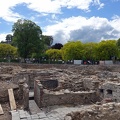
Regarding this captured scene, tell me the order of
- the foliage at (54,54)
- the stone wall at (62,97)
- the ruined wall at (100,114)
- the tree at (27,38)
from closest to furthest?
the ruined wall at (100,114) → the stone wall at (62,97) → the tree at (27,38) → the foliage at (54,54)

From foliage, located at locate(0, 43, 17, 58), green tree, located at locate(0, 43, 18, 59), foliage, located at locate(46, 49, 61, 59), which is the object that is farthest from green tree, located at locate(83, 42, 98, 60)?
foliage, located at locate(0, 43, 17, 58)

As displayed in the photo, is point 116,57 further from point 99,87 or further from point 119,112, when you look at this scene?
point 119,112

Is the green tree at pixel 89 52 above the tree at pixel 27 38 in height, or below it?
below

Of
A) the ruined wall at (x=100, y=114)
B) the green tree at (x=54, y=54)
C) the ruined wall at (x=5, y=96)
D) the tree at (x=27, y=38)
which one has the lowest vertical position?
the ruined wall at (x=5, y=96)

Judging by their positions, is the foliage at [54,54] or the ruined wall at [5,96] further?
the foliage at [54,54]

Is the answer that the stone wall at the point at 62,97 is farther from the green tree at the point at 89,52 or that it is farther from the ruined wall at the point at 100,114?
the green tree at the point at 89,52

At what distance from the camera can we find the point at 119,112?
8.63m

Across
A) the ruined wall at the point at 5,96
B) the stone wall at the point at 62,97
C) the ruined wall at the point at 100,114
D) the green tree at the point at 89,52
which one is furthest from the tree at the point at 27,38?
the ruined wall at the point at 100,114

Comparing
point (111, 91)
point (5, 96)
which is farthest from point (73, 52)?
point (111, 91)

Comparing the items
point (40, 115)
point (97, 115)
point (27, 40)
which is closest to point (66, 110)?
point (40, 115)

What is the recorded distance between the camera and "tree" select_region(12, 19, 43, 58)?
163 feet

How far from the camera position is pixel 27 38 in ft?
165

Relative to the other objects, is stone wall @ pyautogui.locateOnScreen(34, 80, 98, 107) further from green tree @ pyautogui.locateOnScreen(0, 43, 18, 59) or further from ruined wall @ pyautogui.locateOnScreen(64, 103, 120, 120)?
green tree @ pyautogui.locateOnScreen(0, 43, 18, 59)

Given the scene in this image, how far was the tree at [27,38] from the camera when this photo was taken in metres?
49.8
